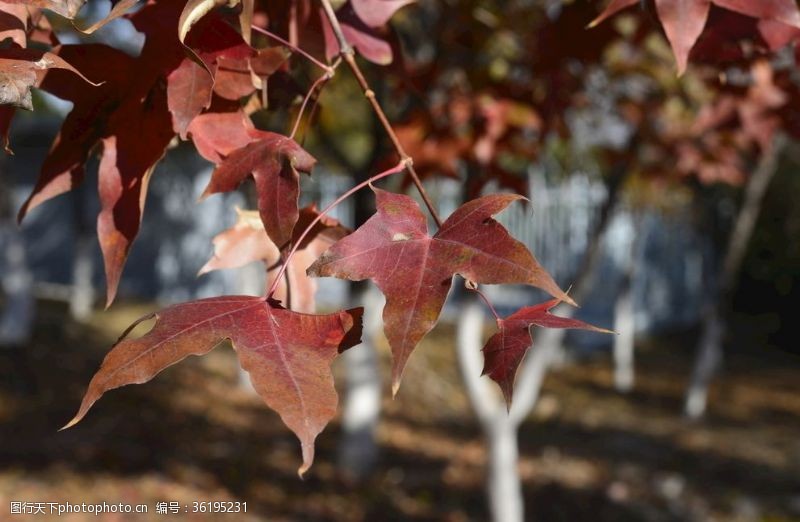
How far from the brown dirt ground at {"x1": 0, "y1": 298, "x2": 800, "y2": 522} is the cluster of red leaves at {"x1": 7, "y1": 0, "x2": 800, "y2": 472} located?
2.79 m

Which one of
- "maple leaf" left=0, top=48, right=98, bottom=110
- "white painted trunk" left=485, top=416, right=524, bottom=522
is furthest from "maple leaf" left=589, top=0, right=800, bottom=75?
"white painted trunk" left=485, top=416, right=524, bottom=522

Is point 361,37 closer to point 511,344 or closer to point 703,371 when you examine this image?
point 511,344

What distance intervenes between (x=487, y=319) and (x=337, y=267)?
7470mm

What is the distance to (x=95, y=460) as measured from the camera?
386cm

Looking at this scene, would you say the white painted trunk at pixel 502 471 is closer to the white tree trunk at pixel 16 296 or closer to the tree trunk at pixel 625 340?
the tree trunk at pixel 625 340

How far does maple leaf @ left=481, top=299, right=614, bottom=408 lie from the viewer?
0.56 m

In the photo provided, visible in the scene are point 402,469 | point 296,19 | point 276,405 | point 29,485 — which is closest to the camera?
point 276,405

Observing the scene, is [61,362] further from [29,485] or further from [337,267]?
[337,267]

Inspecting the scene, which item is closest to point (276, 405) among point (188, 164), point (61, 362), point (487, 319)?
point (61, 362)

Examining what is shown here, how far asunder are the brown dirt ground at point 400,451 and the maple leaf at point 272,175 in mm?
Answer: 2873

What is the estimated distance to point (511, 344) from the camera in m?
0.57

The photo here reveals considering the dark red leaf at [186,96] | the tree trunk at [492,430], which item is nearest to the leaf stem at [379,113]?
the dark red leaf at [186,96]

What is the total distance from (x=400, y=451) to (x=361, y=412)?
68 cm

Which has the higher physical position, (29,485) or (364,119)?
(364,119)
